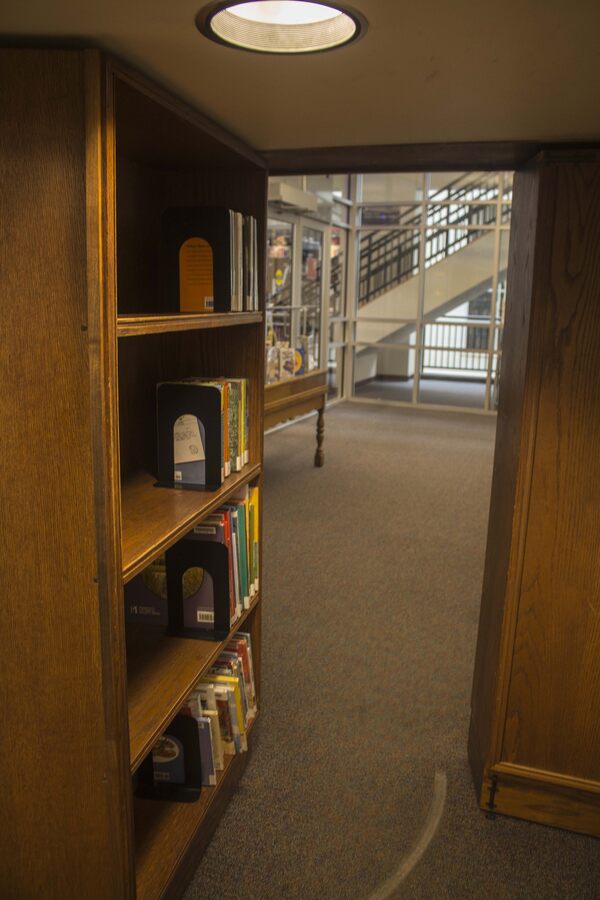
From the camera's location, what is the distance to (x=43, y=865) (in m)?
1.45

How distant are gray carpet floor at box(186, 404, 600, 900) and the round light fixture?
6.27 feet

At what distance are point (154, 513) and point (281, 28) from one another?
3.39ft

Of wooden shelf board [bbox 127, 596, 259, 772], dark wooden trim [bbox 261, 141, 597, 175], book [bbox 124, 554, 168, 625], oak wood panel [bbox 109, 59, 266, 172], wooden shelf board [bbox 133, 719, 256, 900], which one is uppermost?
dark wooden trim [bbox 261, 141, 597, 175]

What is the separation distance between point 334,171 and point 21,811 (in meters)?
1.86

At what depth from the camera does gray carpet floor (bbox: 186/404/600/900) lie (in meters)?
1.90

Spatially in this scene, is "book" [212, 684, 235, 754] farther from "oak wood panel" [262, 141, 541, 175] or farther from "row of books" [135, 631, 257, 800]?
"oak wood panel" [262, 141, 541, 175]

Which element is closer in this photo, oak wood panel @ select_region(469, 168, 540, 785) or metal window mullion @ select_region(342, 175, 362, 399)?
oak wood panel @ select_region(469, 168, 540, 785)

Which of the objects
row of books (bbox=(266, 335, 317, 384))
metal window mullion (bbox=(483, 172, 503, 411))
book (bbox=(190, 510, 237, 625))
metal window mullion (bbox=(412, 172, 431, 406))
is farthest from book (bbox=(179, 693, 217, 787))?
metal window mullion (bbox=(412, 172, 431, 406))

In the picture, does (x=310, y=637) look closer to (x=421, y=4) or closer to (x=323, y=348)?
(x=421, y=4)

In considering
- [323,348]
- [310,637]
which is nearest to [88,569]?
[310,637]

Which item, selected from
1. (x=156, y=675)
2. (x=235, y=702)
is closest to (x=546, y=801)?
(x=235, y=702)

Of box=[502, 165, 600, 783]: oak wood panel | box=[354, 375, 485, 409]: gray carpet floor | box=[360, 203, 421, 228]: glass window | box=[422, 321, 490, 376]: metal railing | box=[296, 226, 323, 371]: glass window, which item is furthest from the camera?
box=[422, 321, 490, 376]: metal railing

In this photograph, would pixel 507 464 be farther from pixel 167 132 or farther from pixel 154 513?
pixel 167 132

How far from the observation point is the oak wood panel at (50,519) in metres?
1.16
